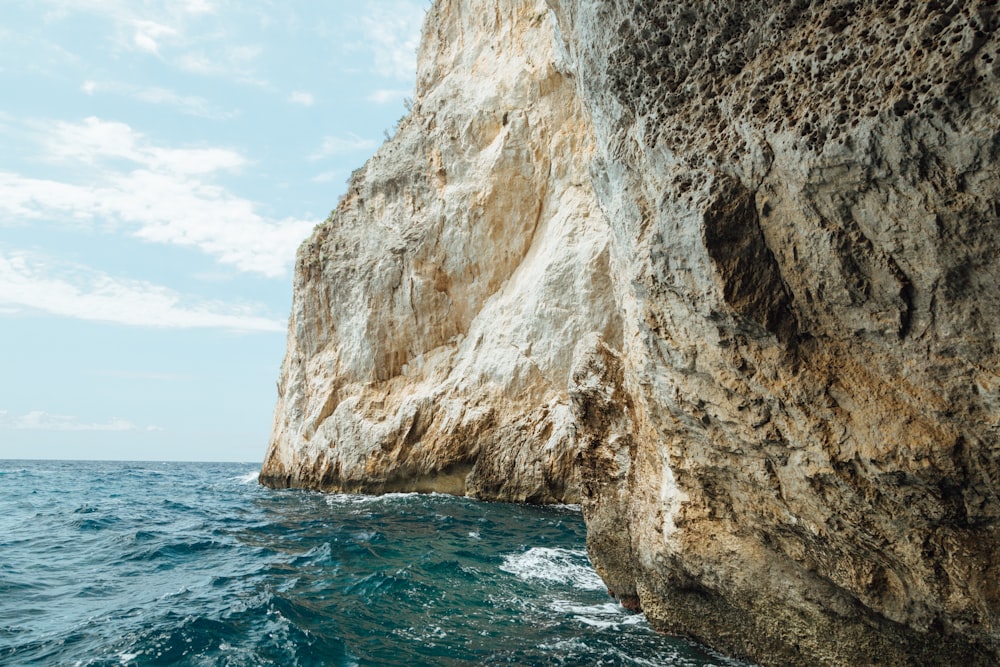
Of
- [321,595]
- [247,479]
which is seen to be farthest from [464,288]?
[247,479]

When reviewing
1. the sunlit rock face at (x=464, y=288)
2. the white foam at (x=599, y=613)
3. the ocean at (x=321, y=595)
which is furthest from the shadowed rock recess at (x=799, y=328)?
the sunlit rock face at (x=464, y=288)

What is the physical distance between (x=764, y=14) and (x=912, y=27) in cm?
106

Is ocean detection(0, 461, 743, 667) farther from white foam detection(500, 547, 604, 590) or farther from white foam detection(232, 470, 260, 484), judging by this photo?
white foam detection(232, 470, 260, 484)

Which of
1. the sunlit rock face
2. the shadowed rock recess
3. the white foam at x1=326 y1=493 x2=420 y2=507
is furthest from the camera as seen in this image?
the white foam at x1=326 y1=493 x2=420 y2=507

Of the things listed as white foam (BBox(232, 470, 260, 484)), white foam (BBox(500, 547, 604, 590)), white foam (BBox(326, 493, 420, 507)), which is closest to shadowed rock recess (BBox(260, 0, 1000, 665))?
white foam (BBox(500, 547, 604, 590))

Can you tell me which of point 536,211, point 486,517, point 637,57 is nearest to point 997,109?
point 637,57

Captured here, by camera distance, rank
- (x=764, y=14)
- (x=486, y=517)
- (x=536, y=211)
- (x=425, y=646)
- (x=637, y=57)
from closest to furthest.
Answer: (x=764, y=14) < (x=637, y=57) < (x=425, y=646) < (x=486, y=517) < (x=536, y=211)

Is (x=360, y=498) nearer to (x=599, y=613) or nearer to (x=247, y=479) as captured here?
(x=599, y=613)

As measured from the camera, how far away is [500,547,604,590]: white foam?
25.7 ft

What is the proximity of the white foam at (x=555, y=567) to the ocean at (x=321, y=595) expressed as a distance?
0.04m

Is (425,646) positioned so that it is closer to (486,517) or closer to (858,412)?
(858,412)

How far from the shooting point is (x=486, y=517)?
41.1ft

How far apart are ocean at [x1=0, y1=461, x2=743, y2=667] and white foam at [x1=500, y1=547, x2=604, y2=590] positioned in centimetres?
4

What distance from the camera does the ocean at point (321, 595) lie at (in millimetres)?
5426
